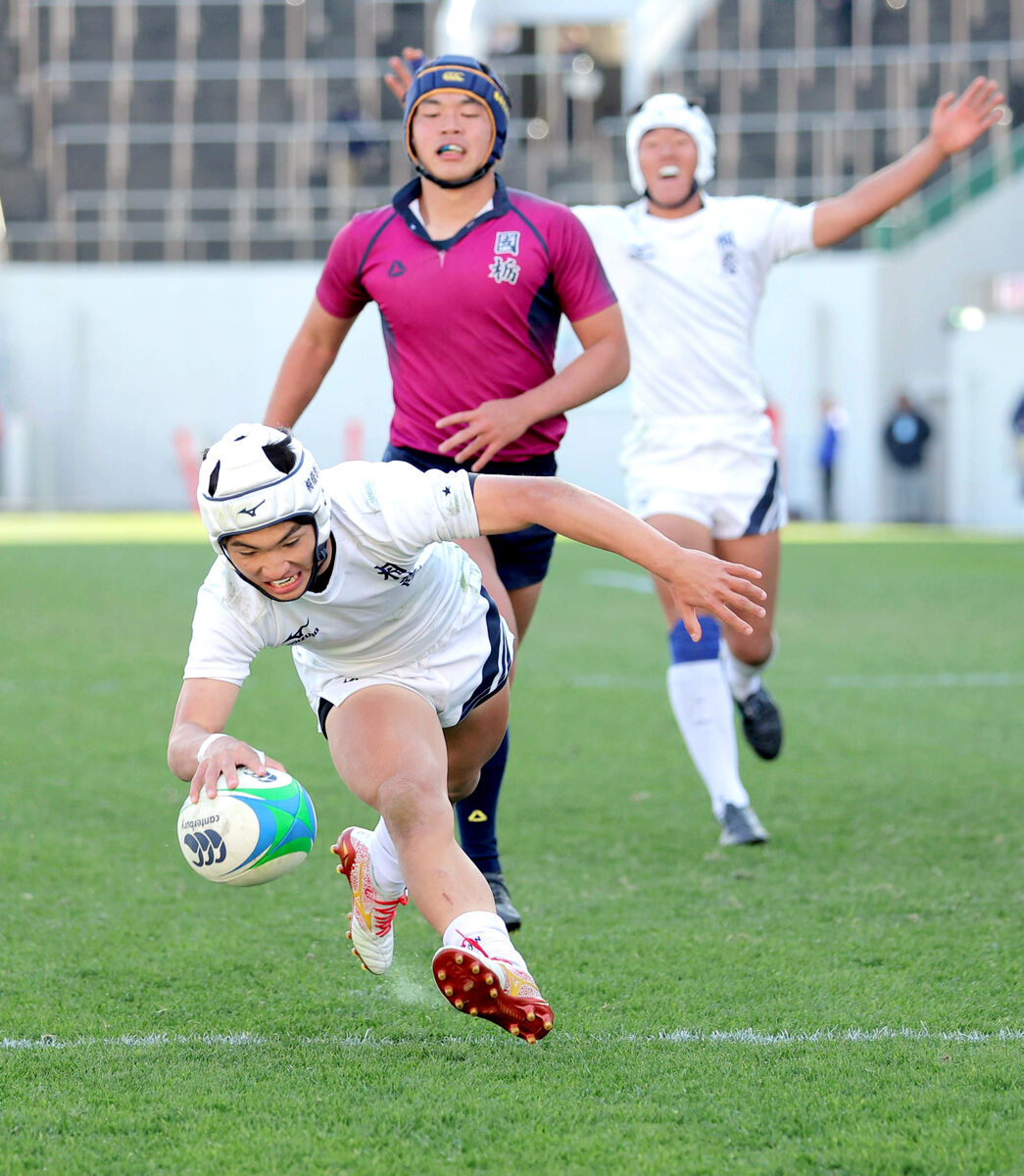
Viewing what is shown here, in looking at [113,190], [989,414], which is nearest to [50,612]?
[989,414]

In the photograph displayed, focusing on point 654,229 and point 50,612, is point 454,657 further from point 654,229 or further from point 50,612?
point 50,612

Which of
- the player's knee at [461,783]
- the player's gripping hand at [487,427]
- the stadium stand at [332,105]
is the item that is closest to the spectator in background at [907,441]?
the stadium stand at [332,105]

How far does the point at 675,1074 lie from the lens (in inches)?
128

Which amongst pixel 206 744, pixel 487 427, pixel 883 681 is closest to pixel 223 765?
pixel 206 744

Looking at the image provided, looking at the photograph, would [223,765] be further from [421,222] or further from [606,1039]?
[421,222]

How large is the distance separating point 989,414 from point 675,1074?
71.9 feet

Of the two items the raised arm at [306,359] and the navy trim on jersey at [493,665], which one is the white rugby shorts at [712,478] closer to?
the raised arm at [306,359]

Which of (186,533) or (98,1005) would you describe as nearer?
(98,1005)

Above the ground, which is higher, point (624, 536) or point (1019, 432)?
point (1019, 432)

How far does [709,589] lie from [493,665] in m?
0.82

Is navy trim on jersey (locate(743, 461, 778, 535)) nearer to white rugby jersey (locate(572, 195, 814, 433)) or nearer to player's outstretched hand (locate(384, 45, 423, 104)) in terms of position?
white rugby jersey (locate(572, 195, 814, 433))

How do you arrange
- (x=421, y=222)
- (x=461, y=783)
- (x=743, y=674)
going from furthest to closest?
(x=743, y=674) → (x=421, y=222) → (x=461, y=783)

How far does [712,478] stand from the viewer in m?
5.87

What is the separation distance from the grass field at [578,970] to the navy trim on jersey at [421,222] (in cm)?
186
